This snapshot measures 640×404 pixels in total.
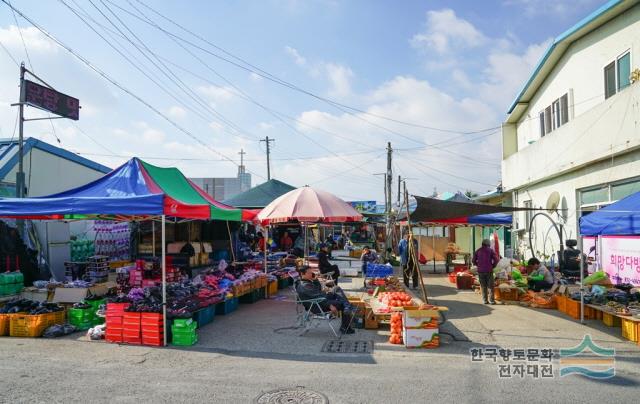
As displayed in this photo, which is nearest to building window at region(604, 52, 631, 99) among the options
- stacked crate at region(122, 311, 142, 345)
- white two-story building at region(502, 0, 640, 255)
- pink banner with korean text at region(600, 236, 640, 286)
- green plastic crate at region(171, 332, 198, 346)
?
white two-story building at region(502, 0, 640, 255)

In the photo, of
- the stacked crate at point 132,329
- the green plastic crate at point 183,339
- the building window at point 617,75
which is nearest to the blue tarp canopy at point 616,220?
the building window at point 617,75

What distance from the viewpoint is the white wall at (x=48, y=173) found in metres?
14.9

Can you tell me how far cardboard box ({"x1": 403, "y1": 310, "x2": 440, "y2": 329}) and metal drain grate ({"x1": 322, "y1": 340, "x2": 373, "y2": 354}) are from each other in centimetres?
75

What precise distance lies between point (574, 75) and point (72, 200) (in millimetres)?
16393

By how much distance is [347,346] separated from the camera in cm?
747

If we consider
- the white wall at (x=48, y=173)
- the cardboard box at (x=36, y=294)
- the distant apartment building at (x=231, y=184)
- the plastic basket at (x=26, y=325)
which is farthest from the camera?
the distant apartment building at (x=231, y=184)

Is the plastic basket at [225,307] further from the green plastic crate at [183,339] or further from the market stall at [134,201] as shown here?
the green plastic crate at [183,339]

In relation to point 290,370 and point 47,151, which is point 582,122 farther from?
point 47,151

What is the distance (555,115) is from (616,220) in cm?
1034

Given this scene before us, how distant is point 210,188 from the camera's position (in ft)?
152

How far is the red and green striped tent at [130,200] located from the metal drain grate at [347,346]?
3.55 m

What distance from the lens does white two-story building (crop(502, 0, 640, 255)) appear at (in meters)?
12.1

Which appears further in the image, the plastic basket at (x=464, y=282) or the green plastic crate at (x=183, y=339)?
the plastic basket at (x=464, y=282)

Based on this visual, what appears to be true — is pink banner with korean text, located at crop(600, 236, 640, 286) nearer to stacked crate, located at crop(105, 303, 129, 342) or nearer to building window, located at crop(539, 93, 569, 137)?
building window, located at crop(539, 93, 569, 137)
